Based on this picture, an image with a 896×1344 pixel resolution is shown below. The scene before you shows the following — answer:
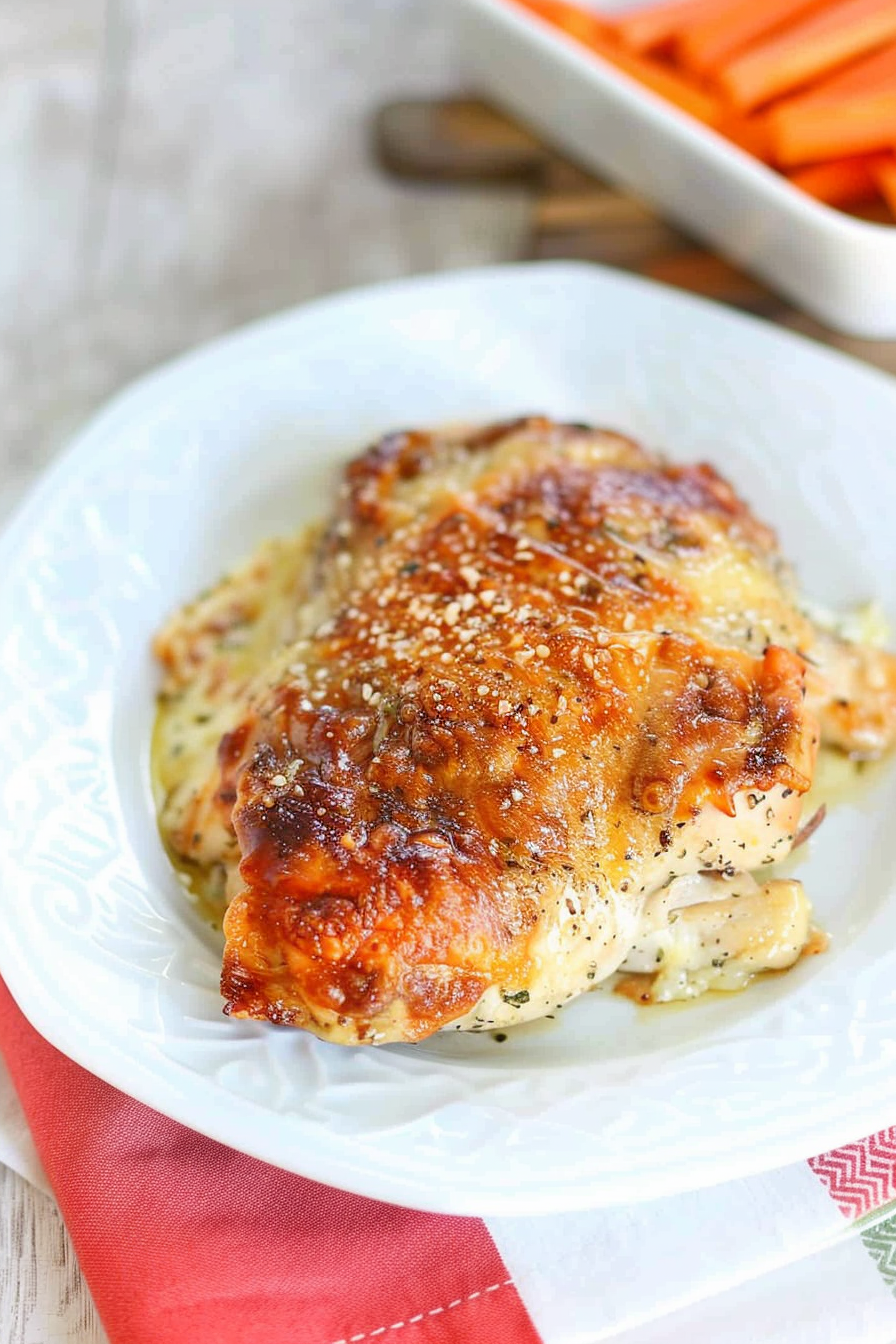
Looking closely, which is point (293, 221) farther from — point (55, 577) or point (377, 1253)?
point (377, 1253)

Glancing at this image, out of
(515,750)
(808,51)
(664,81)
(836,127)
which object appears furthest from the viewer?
(664,81)

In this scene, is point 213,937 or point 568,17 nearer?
point 213,937

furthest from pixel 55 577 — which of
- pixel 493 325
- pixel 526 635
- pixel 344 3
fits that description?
pixel 344 3

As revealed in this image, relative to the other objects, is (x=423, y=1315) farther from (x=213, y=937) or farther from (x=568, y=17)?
(x=568, y=17)

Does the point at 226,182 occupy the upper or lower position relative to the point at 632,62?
lower

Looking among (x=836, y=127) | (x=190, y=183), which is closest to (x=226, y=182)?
(x=190, y=183)

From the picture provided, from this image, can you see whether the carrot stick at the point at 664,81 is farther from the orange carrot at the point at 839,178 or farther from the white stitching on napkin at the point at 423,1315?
the white stitching on napkin at the point at 423,1315

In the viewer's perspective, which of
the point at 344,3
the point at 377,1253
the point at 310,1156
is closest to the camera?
the point at 310,1156
